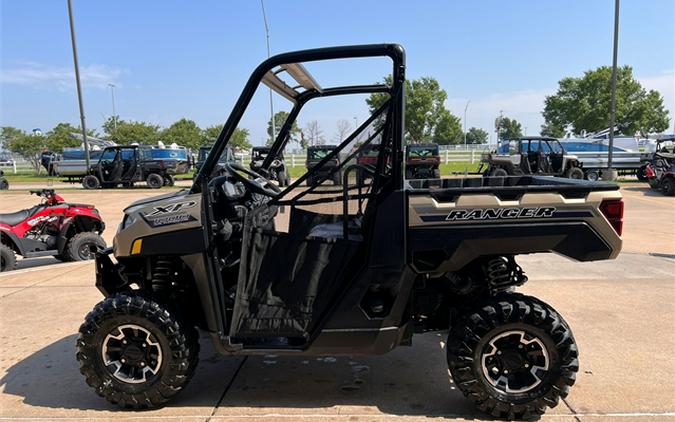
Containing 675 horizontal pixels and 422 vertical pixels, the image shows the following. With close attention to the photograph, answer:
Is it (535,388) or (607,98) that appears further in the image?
(607,98)

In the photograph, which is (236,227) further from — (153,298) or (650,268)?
(650,268)

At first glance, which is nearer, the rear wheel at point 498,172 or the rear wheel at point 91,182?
the rear wheel at point 498,172

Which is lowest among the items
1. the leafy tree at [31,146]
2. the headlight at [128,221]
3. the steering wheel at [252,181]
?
→ the headlight at [128,221]

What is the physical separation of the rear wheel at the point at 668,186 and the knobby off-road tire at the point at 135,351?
16712mm

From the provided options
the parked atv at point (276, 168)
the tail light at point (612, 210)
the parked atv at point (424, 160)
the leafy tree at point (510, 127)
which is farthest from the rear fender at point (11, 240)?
the leafy tree at point (510, 127)

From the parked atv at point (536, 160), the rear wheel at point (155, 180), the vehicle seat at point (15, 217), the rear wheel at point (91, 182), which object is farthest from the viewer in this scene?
the rear wheel at point (155, 180)

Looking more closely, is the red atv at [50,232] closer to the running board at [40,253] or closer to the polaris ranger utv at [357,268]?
the running board at [40,253]

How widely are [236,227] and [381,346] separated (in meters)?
1.26

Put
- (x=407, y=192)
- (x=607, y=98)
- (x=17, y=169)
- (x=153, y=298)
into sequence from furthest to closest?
(x=607, y=98)
(x=17, y=169)
(x=153, y=298)
(x=407, y=192)

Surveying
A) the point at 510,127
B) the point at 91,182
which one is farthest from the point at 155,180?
the point at 510,127

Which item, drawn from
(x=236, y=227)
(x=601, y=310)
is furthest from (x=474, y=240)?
(x=601, y=310)

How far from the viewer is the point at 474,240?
2.76 m

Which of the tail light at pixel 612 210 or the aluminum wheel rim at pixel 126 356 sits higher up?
the tail light at pixel 612 210

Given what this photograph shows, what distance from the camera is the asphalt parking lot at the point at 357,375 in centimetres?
295
